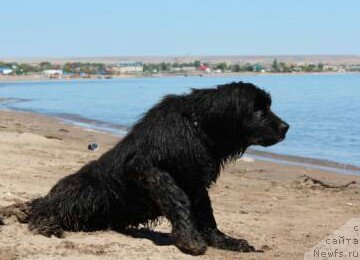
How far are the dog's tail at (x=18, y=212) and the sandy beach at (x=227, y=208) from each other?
0.28ft

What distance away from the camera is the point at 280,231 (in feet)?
27.3

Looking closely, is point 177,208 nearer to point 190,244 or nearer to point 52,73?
point 190,244

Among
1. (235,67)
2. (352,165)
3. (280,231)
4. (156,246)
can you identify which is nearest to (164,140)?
(156,246)

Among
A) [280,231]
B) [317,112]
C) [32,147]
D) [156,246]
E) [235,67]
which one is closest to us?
[156,246]

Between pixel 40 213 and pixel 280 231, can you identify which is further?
pixel 280 231

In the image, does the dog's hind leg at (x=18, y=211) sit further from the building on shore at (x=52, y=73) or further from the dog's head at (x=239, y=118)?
the building on shore at (x=52, y=73)

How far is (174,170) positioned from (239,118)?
767 mm

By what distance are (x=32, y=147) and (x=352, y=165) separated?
25.5 ft

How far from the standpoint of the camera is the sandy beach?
6.39m

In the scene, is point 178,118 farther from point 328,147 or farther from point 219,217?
point 328,147

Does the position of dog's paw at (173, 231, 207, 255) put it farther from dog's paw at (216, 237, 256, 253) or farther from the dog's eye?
the dog's eye

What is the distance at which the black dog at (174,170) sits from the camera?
6.60 meters

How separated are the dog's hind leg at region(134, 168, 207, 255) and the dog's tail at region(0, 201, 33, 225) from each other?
1.27 metres

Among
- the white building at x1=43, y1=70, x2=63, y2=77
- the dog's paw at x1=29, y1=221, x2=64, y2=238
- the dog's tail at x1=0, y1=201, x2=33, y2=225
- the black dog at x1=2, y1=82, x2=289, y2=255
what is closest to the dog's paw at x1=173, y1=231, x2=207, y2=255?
the black dog at x1=2, y1=82, x2=289, y2=255
